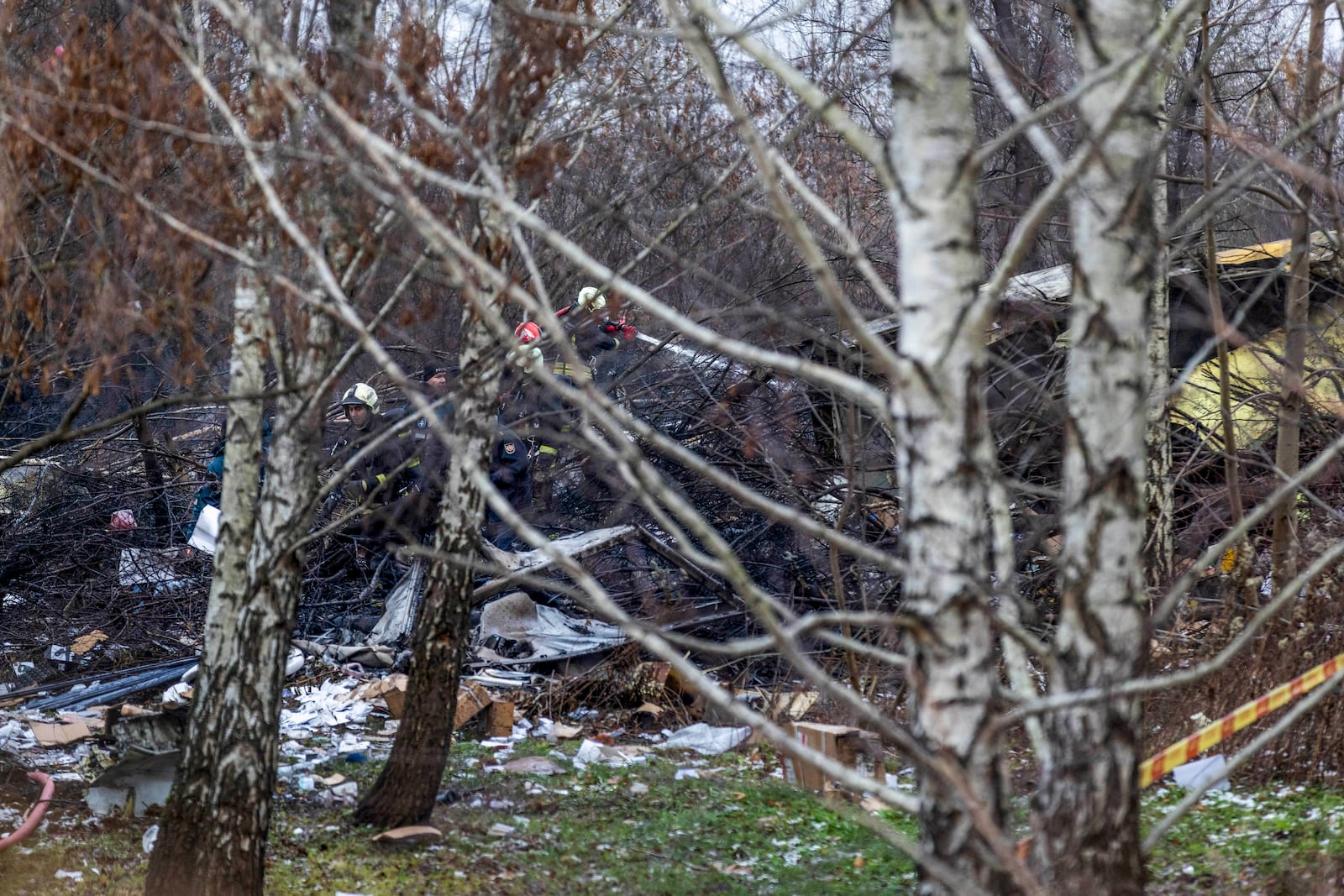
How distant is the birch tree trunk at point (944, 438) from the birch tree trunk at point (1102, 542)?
0.15 meters

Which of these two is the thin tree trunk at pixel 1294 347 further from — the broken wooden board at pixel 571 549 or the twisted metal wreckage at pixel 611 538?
A: the broken wooden board at pixel 571 549

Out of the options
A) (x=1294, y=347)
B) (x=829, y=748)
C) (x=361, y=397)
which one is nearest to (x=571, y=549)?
(x=361, y=397)

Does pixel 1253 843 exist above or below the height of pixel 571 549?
below

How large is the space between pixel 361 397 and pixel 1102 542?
28.2 ft

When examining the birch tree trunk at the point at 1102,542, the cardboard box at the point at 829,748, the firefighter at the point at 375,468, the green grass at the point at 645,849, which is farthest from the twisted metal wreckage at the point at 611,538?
the birch tree trunk at the point at 1102,542

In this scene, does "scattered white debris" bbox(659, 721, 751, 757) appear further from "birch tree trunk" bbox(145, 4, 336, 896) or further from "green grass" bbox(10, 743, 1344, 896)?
"birch tree trunk" bbox(145, 4, 336, 896)

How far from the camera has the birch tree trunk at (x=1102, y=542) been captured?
199 centimetres

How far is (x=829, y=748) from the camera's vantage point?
6.03 m

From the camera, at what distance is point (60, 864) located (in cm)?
532

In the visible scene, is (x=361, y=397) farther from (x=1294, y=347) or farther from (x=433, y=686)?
(x=1294, y=347)

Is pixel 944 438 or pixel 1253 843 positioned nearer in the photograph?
pixel 944 438

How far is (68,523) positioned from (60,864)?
563 cm

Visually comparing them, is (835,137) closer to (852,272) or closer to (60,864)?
(852,272)

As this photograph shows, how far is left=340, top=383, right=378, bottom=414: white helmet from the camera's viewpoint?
9945 mm
